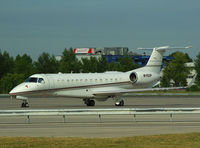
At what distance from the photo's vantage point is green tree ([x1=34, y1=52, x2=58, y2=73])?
387 feet

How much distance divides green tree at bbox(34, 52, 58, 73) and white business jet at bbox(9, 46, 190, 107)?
235 feet

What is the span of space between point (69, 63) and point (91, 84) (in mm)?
71224

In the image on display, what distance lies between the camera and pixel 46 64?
392 ft

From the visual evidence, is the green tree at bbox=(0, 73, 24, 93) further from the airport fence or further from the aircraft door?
the airport fence

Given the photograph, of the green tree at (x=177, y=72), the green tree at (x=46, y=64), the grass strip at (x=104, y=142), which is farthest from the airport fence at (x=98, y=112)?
the green tree at (x=46, y=64)

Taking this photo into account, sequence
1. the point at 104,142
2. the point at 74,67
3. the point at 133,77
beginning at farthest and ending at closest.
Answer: the point at 74,67, the point at 133,77, the point at 104,142

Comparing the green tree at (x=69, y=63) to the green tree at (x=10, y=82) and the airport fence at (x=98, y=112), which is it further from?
the airport fence at (x=98, y=112)

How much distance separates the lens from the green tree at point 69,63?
4386 inches

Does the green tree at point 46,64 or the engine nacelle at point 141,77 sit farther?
the green tree at point 46,64

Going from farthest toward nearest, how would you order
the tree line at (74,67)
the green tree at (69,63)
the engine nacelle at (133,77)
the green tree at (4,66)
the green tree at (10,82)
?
1. the green tree at (4,66)
2. the green tree at (69,63)
3. the tree line at (74,67)
4. the green tree at (10,82)
5. the engine nacelle at (133,77)

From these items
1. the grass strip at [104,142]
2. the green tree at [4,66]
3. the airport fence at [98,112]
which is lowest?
the grass strip at [104,142]

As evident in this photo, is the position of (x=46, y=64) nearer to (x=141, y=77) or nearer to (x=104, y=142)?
(x=141, y=77)

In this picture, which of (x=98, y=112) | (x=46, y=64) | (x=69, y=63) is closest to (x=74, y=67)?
(x=69, y=63)

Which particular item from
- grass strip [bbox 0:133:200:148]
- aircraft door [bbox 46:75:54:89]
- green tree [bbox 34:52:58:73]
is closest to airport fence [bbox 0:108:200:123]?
grass strip [bbox 0:133:200:148]
